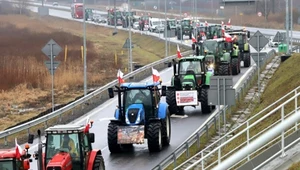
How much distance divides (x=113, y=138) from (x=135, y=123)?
913 millimetres

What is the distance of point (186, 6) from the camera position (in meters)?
130

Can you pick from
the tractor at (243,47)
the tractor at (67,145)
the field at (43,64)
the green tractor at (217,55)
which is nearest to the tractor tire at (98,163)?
the tractor at (67,145)

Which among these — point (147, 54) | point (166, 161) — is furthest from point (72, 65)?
point (166, 161)

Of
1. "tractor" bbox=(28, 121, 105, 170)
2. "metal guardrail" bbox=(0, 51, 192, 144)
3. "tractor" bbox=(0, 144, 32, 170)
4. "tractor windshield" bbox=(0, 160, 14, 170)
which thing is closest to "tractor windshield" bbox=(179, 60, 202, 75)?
"metal guardrail" bbox=(0, 51, 192, 144)

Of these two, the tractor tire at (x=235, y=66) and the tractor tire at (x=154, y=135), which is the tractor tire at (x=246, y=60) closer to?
the tractor tire at (x=235, y=66)

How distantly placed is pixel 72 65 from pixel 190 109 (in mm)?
25093

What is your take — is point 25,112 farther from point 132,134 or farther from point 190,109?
point 132,134

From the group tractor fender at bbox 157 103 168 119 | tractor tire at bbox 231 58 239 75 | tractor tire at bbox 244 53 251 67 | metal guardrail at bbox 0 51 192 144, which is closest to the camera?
tractor fender at bbox 157 103 168 119

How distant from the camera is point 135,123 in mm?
24016

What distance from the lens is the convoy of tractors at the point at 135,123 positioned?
17.7 metres

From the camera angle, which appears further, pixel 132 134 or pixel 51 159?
pixel 132 134

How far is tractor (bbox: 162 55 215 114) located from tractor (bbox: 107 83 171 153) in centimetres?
637

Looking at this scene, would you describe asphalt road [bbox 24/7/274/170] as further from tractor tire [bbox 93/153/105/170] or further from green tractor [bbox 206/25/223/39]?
green tractor [bbox 206/25/223/39]

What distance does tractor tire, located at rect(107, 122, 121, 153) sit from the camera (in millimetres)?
24156
